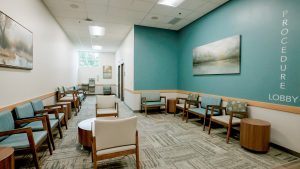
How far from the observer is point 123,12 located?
14.8 feet

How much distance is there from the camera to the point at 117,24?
555 cm

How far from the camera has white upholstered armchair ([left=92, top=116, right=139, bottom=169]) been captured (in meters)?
1.73

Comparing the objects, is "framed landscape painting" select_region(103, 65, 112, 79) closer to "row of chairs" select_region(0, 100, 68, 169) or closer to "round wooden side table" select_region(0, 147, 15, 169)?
"row of chairs" select_region(0, 100, 68, 169)

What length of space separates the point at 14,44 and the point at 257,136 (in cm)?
457

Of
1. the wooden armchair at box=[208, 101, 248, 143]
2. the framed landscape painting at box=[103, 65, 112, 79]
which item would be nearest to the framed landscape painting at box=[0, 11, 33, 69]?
the wooden armchair at box=[208, 101, 248, 143]

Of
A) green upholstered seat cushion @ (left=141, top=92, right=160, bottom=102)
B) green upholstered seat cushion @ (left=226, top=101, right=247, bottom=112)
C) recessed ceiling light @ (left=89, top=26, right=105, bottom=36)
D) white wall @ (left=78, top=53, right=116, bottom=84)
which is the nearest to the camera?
green upholstered seat cushion @ (left=226, top=101, right=247, bottom=112)

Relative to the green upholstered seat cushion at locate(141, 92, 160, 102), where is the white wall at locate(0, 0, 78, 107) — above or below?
above

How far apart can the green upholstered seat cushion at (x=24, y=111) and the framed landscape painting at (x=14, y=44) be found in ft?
2.36

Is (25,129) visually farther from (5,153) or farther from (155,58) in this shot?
(155,58)

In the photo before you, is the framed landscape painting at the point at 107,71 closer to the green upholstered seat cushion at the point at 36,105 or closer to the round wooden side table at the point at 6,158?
the green upholstered seat cushion at the point at 36,105

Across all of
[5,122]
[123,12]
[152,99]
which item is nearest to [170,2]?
[123,12]

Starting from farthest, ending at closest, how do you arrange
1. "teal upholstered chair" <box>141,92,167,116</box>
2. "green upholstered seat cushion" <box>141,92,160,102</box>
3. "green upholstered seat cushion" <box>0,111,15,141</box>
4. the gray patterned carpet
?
"green upholstered seat cushion" <box>141,92,160,102</box> < "teal upholstered chair" <box>141,92,167,116</box> < the gray patterned carpet < "green upholstered seat cushion" <box>0,111,15,141</box>

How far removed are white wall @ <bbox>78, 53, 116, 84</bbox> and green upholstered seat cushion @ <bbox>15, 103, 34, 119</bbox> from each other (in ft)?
28.1

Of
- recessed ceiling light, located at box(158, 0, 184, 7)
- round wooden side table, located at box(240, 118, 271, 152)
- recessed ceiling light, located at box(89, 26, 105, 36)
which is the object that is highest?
recessed ceiling light, located at box(89, 26, 105, 36)
